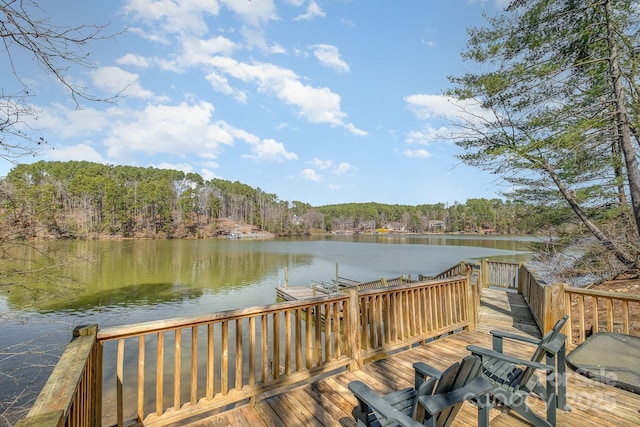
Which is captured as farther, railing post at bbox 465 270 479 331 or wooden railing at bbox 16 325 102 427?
railing post at bbox 465 270 479 331

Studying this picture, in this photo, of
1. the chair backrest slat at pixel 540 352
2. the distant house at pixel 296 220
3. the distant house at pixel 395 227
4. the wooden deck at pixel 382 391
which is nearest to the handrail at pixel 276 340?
the wooden deck at pixel 382 391

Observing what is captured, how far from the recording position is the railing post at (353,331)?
3.29 m

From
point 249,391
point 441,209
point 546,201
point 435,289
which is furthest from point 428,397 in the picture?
point 441,209

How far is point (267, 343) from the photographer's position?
382 centimetres

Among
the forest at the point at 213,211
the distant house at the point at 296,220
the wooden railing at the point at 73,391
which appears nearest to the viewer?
the wooden railing at the point at 73,391

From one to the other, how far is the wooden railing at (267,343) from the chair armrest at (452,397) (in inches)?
56.5

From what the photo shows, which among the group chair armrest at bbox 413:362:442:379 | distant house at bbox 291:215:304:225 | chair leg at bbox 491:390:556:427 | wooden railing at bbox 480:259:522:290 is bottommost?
wooden railing at bbox 480:259:522:290

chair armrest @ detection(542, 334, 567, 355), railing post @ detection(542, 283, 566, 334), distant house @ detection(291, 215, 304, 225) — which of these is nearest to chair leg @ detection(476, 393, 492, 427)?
chair armrest @ detection(542, 334, 567, 355)

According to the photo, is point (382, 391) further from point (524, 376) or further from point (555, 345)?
point (555, 345)

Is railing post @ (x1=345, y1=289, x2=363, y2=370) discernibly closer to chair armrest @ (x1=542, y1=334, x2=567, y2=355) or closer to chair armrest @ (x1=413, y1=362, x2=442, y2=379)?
chair armrest @ (x1=413, y1=362, x2=442, y2=379)

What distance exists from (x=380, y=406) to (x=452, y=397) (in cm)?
35

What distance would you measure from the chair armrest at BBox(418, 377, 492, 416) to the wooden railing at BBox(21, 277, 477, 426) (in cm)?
144

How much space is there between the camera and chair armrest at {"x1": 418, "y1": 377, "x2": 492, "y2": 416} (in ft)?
4.45

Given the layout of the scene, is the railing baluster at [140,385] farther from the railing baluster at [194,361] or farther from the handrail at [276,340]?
the railing baluster at [194,361]
